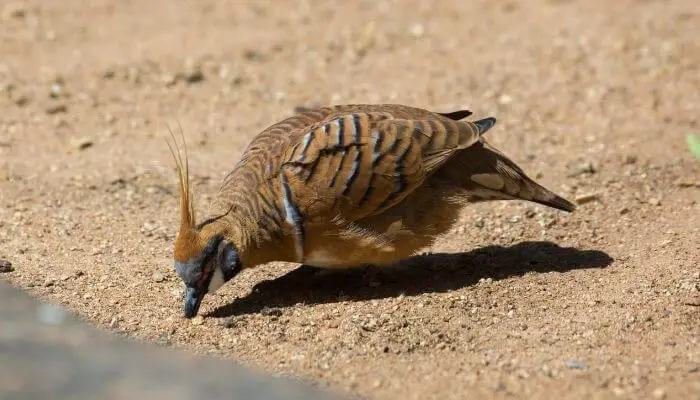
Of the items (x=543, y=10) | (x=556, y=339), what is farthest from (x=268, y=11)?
(x=556, y=339)

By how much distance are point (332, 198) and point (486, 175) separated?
1.07 meters

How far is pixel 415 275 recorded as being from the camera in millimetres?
6484

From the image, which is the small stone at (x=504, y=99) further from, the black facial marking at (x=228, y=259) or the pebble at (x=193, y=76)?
the black facial marking at (x=228, y=259)

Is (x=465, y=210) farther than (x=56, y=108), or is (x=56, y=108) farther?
(x=56, y=108)

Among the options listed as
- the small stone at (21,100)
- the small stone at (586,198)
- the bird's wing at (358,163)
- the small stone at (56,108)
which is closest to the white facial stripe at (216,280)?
the bird's wing at (358,163)

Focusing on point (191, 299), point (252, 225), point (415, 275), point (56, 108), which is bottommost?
point (415, 275)

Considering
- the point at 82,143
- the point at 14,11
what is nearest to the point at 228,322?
the point at 82,143

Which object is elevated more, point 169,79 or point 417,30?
point 417,30

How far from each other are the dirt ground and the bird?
12.2 inches

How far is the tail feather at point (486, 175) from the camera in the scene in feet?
20.6

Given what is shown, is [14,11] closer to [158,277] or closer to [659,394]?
[158,277]

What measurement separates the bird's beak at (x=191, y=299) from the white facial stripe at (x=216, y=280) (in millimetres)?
63

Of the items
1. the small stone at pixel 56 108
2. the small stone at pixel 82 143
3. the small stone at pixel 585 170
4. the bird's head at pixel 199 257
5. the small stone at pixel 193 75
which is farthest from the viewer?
the small stone at pixel 193 75

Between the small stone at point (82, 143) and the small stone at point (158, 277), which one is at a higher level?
the small stone at point (82, 143)
